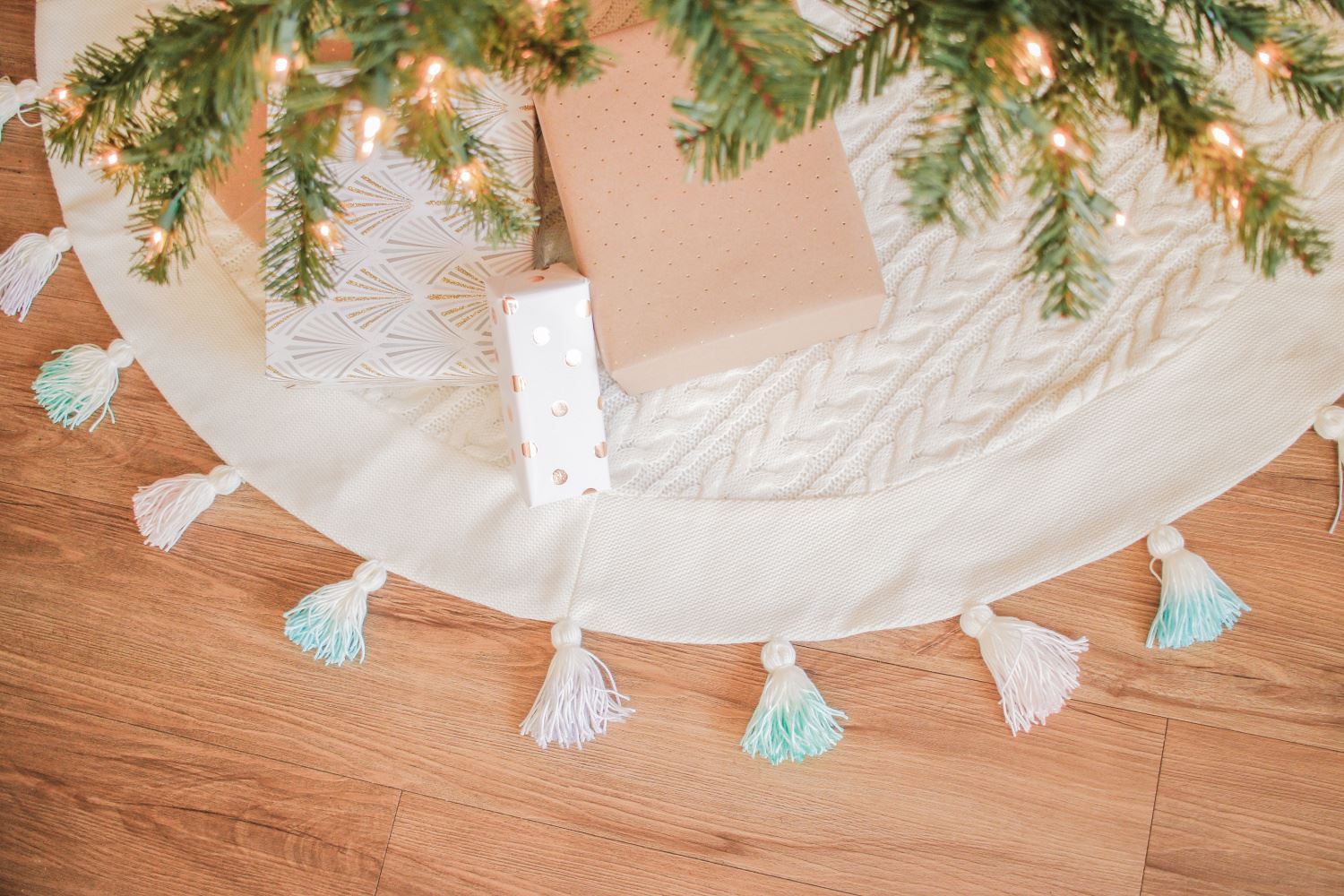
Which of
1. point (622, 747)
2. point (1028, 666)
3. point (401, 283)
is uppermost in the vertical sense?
point (401, 283)

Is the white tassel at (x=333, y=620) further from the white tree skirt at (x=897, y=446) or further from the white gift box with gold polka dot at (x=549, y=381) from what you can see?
the white gift box with gold polka dot at (x=549, y=381)

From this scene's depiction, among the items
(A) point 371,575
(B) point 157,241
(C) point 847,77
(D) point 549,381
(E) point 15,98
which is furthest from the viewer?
(E) point 15,98

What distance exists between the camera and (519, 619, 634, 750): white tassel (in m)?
0.89

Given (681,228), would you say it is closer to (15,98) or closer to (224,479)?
(224,479)

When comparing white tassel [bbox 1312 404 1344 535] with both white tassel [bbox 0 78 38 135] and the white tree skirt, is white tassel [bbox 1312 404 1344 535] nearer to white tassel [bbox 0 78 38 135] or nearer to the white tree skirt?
the white tree skirt

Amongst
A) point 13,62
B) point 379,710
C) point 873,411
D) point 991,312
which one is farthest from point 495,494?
point 13,62

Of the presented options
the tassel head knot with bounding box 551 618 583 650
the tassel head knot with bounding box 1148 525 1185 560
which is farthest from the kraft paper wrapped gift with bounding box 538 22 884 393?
the tassel head knot with bounding box 1148 525 1185 560

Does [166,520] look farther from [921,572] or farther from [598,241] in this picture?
[921,572]

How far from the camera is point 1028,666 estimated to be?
2.87ft

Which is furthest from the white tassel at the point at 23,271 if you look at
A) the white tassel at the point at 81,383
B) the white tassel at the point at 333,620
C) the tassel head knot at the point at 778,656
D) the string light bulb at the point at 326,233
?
the tassel head knot at the point at 778,656

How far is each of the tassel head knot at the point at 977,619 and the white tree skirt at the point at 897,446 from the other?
0.01 metres

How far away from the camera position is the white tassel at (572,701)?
0.89 meters

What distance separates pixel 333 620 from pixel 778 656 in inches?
16.7

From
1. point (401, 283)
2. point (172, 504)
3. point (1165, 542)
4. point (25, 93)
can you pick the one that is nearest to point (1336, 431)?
point (1165, 542)
